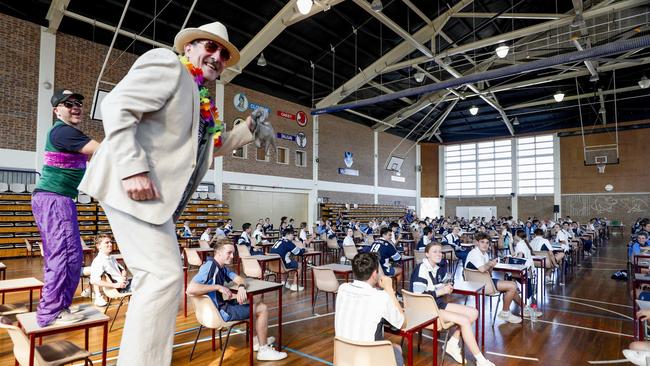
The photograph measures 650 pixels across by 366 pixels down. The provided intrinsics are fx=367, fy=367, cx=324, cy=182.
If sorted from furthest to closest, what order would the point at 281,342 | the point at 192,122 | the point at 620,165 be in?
the point at 620,165
the point at 281,342
the point at 192,122

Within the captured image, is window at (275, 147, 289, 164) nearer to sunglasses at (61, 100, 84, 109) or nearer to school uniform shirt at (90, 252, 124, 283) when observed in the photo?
school uniform shirt at (90, 252, 124, 283)

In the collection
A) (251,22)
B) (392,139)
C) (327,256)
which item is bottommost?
(327,256)

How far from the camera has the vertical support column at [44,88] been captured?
11.4 m

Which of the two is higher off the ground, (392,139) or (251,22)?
(251,22)

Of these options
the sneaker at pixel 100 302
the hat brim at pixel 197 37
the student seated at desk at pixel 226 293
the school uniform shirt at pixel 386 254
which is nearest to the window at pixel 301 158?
the school uniform shirt at pixel 386 254

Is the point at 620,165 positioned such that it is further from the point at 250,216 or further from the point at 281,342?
the point at 281,342

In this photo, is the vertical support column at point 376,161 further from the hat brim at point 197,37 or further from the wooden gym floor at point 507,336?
the hat brim at point 197,37

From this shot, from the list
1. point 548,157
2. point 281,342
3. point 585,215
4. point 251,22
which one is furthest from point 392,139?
point 281,342

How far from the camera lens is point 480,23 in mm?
15492

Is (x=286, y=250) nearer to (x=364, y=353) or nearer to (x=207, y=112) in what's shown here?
(x=364, y=353)

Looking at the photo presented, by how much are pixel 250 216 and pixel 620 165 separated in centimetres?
2327

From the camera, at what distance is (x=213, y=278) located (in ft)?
12.1

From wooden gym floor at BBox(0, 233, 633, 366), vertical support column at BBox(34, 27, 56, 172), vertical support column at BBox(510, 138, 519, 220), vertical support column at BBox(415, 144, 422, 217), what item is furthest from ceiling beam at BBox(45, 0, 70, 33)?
vertical support column at BBox(510, 138, 519, 220)

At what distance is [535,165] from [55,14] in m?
28.1
